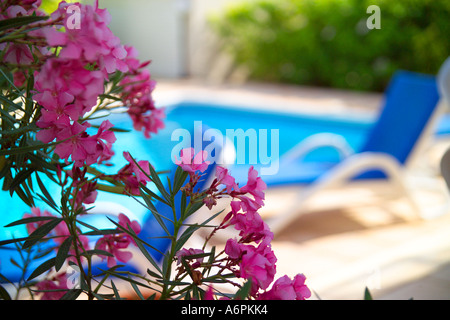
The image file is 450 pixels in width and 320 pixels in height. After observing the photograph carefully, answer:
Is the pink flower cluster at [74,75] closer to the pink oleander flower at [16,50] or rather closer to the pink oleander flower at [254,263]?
the pink oleander flower at [16,50]

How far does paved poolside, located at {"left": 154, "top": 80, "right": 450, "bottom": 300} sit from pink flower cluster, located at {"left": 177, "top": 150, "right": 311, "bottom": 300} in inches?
51.7

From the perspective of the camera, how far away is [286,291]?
2.26ft

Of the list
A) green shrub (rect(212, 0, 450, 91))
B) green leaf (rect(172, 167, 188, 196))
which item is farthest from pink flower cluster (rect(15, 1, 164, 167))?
green shrub (rect(212, 0, 450, 91))

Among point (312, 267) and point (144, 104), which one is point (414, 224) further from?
point (144, 104)

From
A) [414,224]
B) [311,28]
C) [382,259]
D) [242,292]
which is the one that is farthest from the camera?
[311,28]

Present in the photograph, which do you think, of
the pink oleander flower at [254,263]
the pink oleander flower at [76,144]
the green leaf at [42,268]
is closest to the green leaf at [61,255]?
the green leaf at [42,268]

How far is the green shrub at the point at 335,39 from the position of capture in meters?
9.68

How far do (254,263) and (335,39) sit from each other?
10.3 meters

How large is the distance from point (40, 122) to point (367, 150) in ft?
12.2

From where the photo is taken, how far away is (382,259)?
2988 millimetres

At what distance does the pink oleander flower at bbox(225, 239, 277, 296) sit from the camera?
0.70 meters

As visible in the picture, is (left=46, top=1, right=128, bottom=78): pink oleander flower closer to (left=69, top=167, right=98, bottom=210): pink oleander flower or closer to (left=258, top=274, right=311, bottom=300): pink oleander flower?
(left=69, top=167, right=98, bottom=210): pink oleander flower

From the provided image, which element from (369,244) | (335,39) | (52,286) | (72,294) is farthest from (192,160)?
(335,39)
